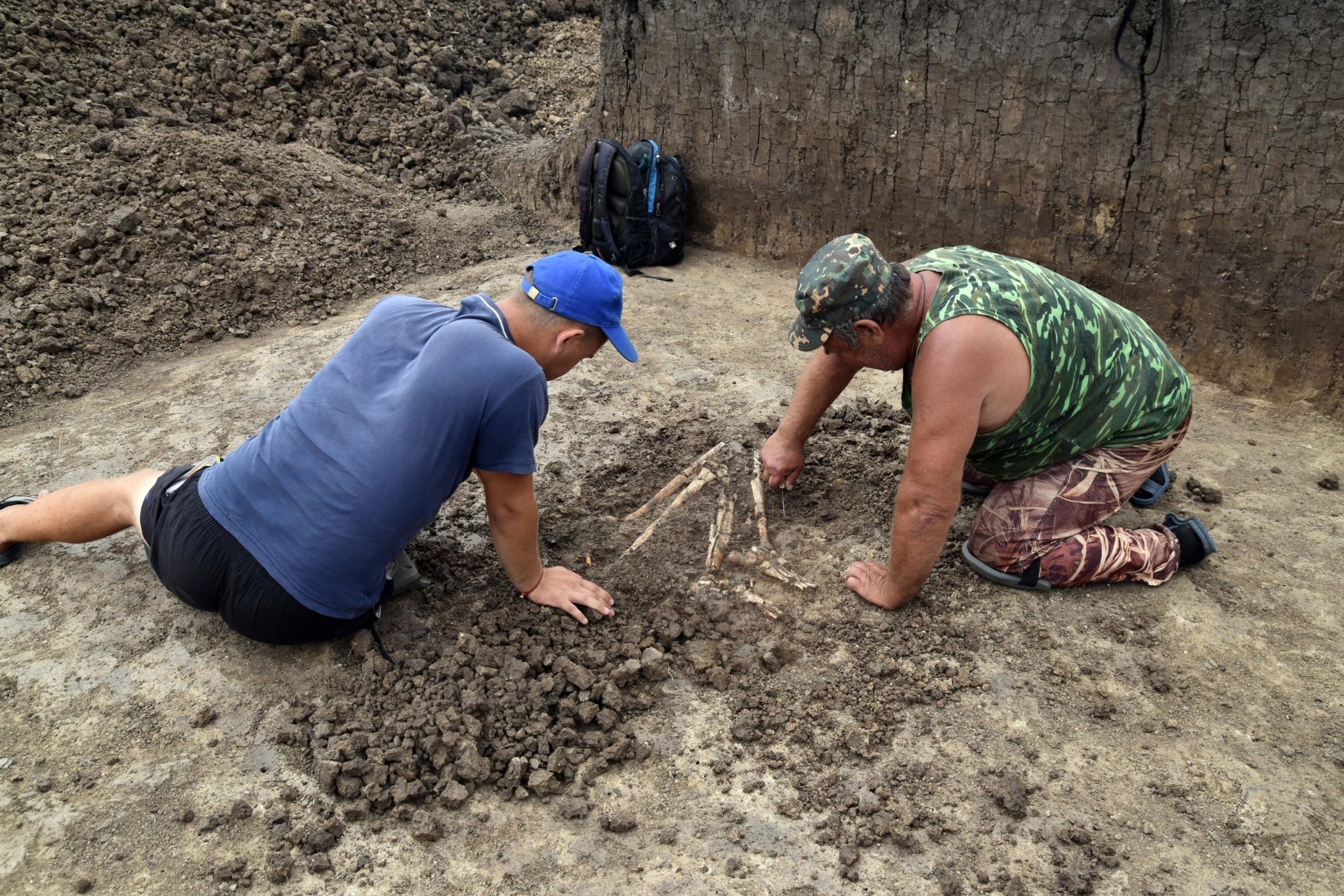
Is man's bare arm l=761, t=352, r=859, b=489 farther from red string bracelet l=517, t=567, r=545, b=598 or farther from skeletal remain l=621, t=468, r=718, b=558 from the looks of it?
red string bracelet l=517, t=567, r=545, b=598

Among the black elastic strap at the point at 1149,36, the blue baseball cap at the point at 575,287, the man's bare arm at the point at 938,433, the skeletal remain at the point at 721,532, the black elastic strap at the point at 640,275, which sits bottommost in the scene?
the skeletal remain at the point at 721,532

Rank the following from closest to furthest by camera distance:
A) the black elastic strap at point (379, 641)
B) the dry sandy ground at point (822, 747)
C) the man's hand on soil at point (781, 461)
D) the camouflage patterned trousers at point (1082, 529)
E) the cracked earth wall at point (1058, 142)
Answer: the dry sandy ground at point (822, 747)
the black elastic strap at point (379, 641)
the camouflage patterned trousers at point (1082, 529)
the man's hand on soil at point (781, 461)
the cracked earth wall at point (1058, 142)

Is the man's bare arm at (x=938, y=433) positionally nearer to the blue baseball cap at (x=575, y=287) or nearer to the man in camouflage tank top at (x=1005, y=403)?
the man in camouflage tank top at (x=1005, y=403)

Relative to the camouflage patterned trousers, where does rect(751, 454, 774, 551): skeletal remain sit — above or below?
below

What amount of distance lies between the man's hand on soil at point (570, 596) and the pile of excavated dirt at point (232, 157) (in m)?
3.19

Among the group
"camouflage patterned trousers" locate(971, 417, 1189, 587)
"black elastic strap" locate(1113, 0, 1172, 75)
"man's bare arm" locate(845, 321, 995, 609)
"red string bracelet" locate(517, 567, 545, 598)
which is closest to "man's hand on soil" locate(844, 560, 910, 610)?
"man's bare arm" locate(845, 321, 995, 609)

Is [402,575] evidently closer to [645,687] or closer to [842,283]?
[645,687]

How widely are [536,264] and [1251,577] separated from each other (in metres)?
2.72

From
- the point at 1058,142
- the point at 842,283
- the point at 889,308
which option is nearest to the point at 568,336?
the point at 842,283

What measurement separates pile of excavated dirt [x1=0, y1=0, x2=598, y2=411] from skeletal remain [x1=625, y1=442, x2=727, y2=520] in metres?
2.89

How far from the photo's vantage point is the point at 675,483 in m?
3.70

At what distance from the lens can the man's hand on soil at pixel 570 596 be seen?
117 inches

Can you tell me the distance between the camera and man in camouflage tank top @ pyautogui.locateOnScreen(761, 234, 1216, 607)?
2.61 meters

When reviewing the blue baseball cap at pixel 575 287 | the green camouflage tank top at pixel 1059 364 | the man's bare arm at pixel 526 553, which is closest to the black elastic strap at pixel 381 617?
the man's bare arm at pixel 526 553
